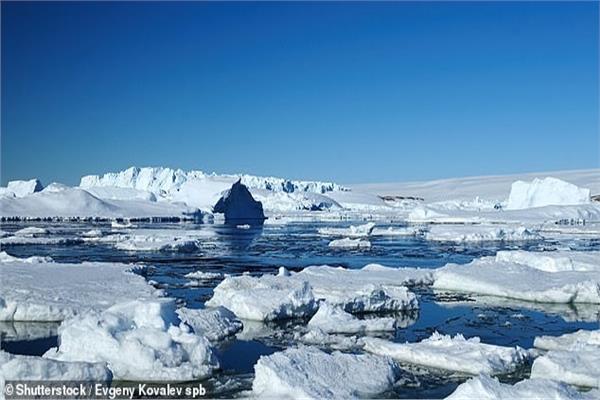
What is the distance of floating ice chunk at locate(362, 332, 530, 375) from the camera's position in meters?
7.08

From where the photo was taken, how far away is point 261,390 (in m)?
6.15

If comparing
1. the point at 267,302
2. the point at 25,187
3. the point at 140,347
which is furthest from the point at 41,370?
the point at 25,187

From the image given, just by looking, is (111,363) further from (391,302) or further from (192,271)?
(192,271)

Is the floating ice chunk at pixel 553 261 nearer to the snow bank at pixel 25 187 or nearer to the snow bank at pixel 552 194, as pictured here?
the snow bank at pixel 552 194

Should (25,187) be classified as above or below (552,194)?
above

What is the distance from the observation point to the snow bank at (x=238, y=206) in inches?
1734

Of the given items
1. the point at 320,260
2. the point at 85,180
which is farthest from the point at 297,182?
the point at 320,260

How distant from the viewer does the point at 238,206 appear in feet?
148

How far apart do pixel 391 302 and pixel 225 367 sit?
410 cm

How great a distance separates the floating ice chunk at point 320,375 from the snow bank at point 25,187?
59287mm

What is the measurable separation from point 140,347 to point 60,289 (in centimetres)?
468

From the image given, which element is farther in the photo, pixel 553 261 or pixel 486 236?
pixel 486 236

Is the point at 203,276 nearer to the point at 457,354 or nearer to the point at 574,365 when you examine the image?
the point at 457,354

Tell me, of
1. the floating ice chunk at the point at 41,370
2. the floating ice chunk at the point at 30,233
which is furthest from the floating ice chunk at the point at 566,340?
the floating ice chunk at the point at 30,233
